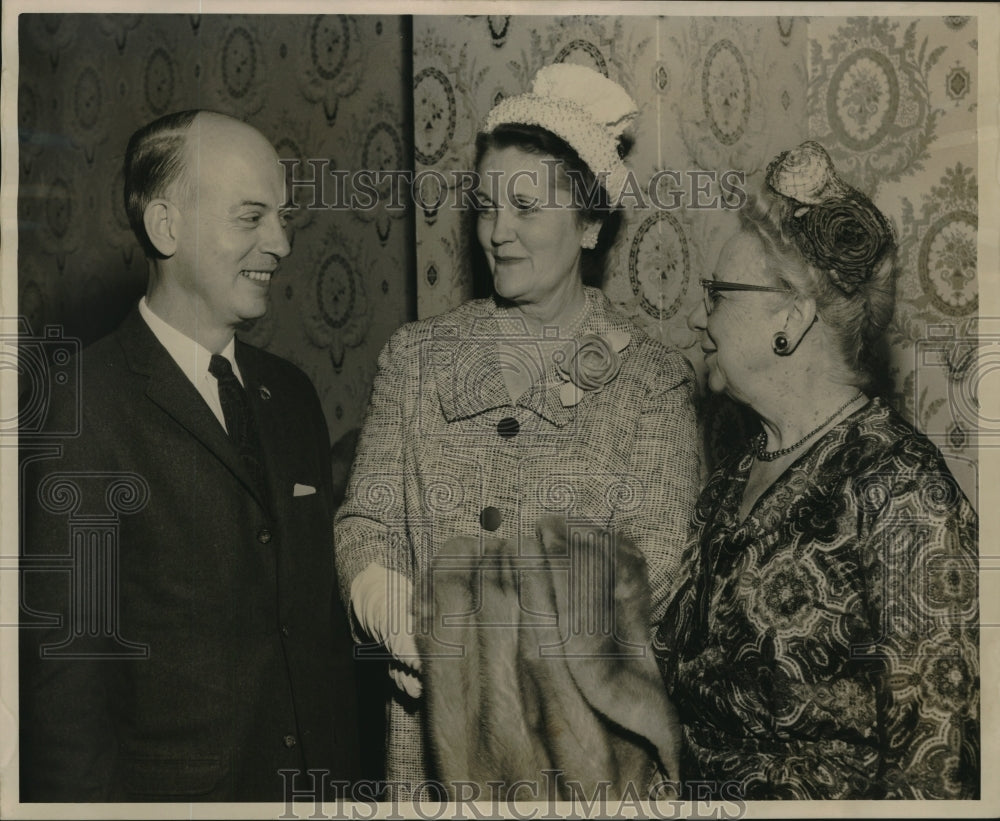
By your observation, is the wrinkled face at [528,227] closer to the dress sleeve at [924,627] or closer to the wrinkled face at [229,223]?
the wrinkled face at [229,223]

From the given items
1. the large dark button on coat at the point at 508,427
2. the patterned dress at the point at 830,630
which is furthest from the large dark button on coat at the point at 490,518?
the patterned dress at the point at 830,630

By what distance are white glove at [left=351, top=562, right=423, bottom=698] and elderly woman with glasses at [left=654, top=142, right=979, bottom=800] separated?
0.57 metres

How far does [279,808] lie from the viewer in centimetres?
263

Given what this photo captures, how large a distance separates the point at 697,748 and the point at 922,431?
0.91 m

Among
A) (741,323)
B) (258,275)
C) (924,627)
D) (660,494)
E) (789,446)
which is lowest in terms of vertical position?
(924,627)

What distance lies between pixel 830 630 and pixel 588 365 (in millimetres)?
805

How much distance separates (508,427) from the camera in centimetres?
262

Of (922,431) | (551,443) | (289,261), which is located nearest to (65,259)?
(289,261)

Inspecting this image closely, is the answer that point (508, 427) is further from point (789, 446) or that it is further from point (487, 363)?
point (789, 446)

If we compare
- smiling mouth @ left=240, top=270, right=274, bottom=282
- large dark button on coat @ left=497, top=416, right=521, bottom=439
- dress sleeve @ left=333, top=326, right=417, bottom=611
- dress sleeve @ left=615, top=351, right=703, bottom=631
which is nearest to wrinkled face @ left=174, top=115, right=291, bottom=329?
smiling mouth @ left=240, top=270, right=274, bottom=282

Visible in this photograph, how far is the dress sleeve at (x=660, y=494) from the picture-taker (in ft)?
8.52

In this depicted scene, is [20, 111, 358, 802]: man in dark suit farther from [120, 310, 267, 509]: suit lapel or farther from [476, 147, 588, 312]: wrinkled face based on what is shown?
[476, 147, 588, 312]: wrinkled face

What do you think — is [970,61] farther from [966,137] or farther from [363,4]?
[363,4]

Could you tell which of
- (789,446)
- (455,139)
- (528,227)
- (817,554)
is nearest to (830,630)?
(817,554)
